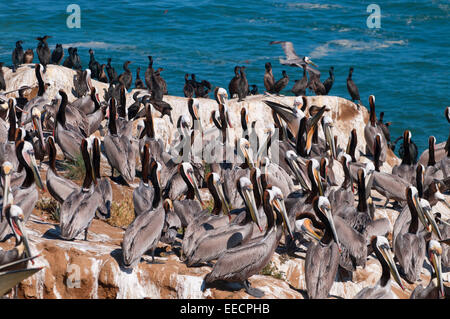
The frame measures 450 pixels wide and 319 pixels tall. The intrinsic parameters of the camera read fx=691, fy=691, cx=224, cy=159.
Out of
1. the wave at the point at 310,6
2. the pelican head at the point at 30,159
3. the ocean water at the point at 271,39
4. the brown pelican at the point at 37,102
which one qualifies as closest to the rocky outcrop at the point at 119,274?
the pelican head at the point at 30,159

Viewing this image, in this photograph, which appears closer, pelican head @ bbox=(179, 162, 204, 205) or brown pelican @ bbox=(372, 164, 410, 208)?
pelican head @ bbox=(179, 162, 204, 205)

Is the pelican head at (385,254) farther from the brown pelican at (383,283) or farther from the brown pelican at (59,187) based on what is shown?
the brown pelican at (59,187)

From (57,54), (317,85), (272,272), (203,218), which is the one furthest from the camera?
(57,54)

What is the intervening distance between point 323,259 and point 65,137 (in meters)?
6.47

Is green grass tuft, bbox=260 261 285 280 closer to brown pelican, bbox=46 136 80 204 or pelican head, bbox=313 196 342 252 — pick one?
pelican head, bbox=313 196 342 252

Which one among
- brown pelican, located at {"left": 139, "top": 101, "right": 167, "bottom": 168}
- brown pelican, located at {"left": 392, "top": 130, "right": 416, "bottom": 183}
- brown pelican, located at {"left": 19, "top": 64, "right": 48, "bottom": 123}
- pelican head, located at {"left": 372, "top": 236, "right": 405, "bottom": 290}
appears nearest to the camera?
pelican head, located at {"left": 372, "top": 236, "right": 405, "bottom": 290}

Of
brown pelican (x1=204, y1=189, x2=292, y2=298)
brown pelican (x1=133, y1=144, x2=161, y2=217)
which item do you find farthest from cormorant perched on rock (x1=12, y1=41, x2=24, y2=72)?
brown pelican (x1=204, y1=189, x2=292, y2=298)

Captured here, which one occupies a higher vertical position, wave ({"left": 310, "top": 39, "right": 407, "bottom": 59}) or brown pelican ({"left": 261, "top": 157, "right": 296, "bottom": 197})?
wave ({"left": 310, "top": 39, "right": 407, "bottom": 59})

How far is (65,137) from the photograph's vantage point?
1359 cm

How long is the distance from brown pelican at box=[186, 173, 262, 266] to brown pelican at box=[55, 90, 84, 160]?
4406 mm

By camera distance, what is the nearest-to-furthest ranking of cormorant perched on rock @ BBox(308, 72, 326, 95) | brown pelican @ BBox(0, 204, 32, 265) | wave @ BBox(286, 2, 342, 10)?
brown pelican @ BBox(0, 204, 32, 265) → cormorant perched on rock @ BBox(308, 72, 326, 95) → wave @ BBox(286, 2, 342, 10)

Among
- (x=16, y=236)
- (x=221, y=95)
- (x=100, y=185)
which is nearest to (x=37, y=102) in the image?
(x=221, y=95)

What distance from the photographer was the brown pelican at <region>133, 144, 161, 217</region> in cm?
1018

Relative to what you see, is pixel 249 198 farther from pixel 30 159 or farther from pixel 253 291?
pixel 30 159
